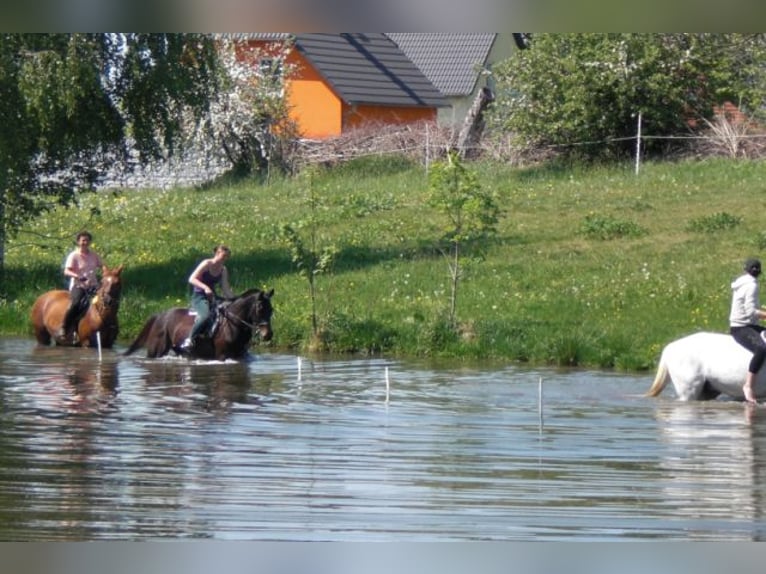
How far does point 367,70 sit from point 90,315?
1234 inches

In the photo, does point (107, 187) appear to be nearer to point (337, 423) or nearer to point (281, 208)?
point (281, 208)

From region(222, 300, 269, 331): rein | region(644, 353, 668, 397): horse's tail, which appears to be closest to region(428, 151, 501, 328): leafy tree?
region(222, 300, 269, 331): rein

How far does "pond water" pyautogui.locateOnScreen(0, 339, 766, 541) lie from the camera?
10.3m

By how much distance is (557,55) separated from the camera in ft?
133

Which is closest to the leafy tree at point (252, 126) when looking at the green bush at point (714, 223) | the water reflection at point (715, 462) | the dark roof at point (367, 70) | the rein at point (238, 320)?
the dark roof at point (367, 70)

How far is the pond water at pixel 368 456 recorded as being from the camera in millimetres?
10297

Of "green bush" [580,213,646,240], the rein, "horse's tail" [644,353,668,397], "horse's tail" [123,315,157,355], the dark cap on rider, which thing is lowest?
"horse's tail" [644,353,668,397]

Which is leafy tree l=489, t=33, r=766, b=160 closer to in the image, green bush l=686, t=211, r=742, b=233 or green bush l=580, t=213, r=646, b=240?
green bush l=686, t=211, r=742, b=233

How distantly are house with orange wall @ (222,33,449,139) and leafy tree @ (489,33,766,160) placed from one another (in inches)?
295

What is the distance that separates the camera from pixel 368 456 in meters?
13.2

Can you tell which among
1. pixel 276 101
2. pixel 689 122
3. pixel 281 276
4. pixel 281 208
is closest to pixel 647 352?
pixel 281 276

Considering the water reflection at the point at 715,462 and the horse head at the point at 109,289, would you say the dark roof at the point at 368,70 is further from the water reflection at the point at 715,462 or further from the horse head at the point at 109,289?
the water reflection at the point at 715,462

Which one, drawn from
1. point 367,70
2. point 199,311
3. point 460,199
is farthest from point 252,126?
point 199,311

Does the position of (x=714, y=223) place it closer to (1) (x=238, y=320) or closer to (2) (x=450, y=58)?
(1) (x=238, y=320)
